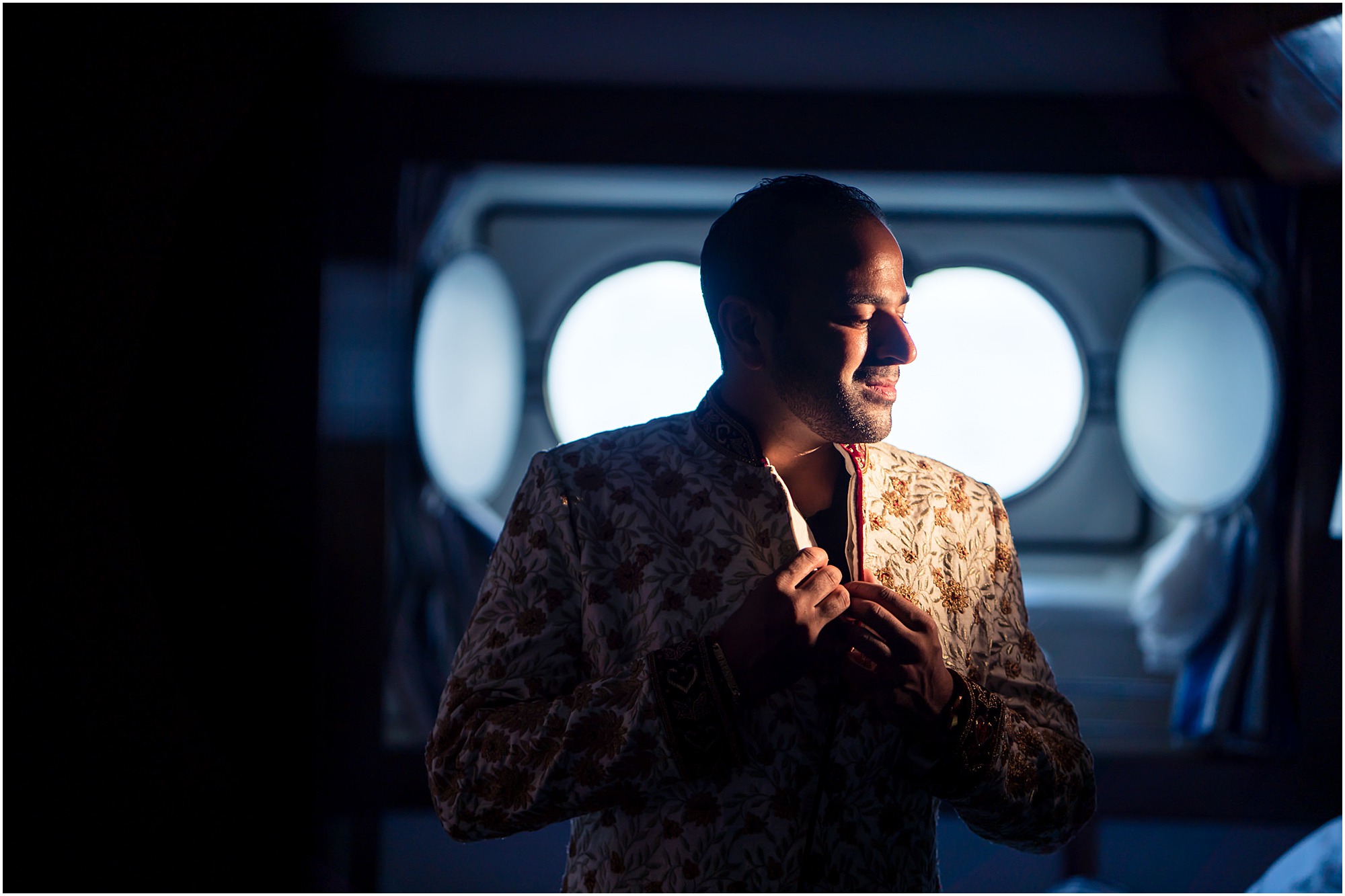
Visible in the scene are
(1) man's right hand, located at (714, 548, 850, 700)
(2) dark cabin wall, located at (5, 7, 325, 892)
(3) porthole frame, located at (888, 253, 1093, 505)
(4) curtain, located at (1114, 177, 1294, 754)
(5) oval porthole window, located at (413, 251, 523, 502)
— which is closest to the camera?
(1) man's right hand, located at (714, 548, 850, 700)

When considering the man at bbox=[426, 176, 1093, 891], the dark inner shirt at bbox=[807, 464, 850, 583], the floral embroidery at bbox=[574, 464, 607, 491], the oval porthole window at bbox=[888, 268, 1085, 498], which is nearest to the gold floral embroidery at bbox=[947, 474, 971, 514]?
the man at bbox=[426, 176, 1093, 891]

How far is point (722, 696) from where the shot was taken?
582 mm

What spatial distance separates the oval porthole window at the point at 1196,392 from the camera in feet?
6.50

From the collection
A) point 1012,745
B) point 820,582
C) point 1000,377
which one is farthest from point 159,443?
point 1000,377

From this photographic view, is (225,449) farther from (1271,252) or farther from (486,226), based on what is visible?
(1271,252)

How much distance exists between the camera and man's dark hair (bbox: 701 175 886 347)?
64 cm

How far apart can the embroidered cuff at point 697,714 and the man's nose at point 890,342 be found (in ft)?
0.85

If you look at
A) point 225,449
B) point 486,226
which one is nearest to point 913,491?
point 225,449

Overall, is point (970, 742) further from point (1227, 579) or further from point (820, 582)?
point (1227, 579)

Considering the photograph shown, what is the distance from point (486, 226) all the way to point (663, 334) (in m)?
0.78

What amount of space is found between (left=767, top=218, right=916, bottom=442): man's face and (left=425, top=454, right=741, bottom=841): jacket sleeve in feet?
0.71

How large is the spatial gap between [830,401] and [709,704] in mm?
250

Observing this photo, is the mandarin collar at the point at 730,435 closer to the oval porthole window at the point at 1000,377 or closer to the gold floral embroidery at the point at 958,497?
the gold floral embroidery at the point at 958,497

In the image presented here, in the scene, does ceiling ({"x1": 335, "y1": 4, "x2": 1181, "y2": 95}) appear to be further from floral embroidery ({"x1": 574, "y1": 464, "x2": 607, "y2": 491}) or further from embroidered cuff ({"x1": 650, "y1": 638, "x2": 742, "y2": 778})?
embroidered cuff ({"x1": 650, "y1": 638, "x2": 742, "y2": 778})
